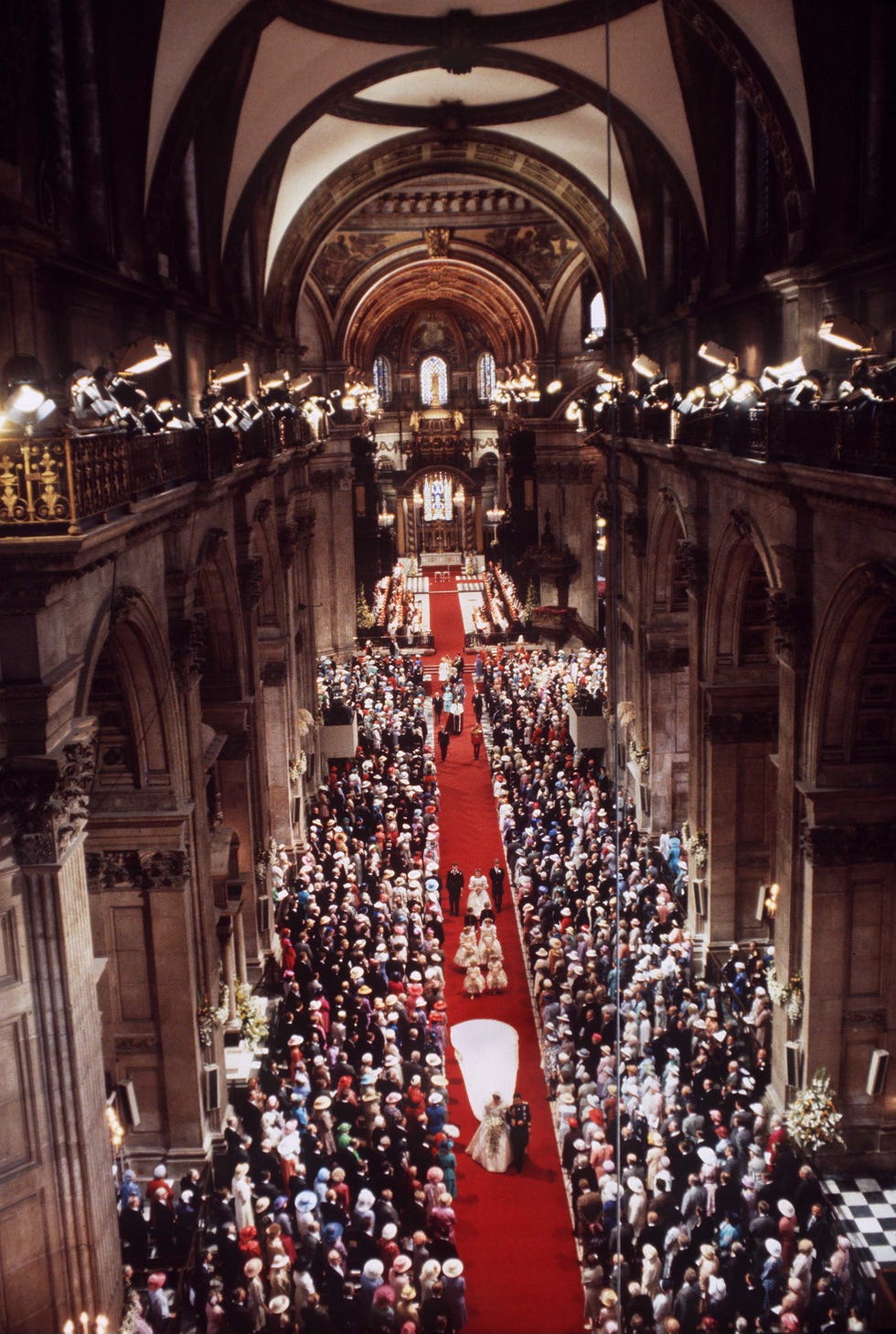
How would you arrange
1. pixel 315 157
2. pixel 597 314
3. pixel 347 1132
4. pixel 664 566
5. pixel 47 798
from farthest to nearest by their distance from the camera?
pixel 597 314 < pixel 315 157 < pixel 664 566 < pixel 347 1132 < pixel 47 798

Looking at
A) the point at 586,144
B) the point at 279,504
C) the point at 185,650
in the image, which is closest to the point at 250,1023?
the point at 185,650

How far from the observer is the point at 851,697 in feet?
48.7

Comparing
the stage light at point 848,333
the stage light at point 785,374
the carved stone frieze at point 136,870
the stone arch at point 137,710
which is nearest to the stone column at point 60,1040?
the stone arch at point 137,710

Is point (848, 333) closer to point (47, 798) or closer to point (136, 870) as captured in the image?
point (47, 798)

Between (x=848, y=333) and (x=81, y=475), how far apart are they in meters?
8.43

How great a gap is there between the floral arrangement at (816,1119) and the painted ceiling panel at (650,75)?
1444 cm

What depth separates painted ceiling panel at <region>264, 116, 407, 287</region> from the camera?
2786 centimetres

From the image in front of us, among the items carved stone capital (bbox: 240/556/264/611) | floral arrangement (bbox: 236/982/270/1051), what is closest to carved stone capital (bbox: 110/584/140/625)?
floral arrangement (bbox: 236/982/270/1051)

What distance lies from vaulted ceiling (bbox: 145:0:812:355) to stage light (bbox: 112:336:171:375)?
137 inches

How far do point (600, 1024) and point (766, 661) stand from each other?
22.6 feet

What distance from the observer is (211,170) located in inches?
830

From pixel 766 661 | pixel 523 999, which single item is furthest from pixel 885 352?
pixel 523 999

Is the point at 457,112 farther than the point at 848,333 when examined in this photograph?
Yes

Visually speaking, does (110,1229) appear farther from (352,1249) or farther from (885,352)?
(885,352)
